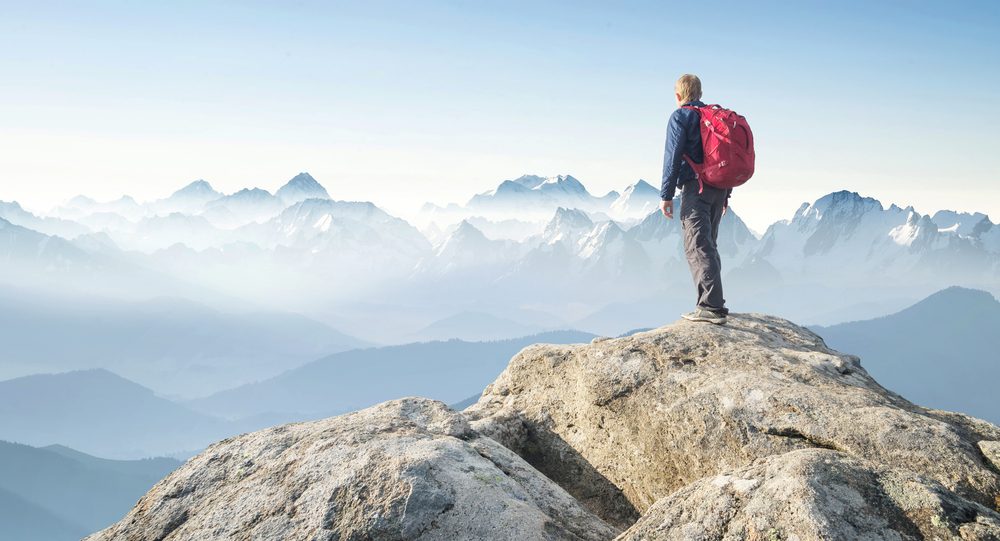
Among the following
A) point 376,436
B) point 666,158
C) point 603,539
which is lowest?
point 603,539

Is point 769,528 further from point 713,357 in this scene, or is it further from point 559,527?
point 713,357

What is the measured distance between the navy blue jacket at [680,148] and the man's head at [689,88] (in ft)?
0.86

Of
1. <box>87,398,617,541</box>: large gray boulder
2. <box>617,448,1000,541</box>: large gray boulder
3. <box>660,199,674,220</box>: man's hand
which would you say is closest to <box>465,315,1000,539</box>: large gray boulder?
<box>617,448,1000,541</box>: large gray boulder

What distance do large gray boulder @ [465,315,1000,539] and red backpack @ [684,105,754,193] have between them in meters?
3.17

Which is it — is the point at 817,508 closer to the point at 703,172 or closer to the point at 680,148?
the point at 703,172

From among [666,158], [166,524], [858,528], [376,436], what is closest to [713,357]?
[666,158]

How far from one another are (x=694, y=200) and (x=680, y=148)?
1.20 metres

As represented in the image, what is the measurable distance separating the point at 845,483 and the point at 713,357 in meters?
5.05

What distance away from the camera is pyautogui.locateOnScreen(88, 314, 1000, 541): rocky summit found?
596 cm

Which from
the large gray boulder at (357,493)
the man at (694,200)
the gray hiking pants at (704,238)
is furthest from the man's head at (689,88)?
the large gray boulder at (357,493)

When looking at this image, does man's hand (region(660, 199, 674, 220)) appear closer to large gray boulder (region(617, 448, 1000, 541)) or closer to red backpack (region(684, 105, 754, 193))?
red backpack (region(684, 105, 754, 193))

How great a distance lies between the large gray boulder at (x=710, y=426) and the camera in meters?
6.34

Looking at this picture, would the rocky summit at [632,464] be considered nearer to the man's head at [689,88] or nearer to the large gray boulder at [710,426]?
the large gray boulder at [710,426]

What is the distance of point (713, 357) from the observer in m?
11.0
